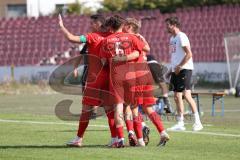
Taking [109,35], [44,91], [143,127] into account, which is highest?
[109,35]

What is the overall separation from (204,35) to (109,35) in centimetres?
3120

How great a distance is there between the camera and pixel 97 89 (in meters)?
12.8

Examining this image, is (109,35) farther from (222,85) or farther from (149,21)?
(149,21)

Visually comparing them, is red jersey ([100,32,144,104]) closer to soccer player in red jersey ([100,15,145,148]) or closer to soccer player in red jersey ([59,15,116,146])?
soccer player in red jersey ([100,15,145,148])

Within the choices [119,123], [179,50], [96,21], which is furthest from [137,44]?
[179,50]

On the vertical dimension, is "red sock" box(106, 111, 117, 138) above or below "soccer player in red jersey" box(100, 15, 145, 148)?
below

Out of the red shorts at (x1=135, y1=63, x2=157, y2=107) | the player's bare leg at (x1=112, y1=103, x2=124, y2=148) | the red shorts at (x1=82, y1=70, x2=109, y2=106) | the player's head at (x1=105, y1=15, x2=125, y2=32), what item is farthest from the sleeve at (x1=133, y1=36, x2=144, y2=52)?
the player's bare leg at (x1=112, y1=103, x2=124, y2=148)

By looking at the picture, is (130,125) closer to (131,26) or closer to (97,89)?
(97,89)

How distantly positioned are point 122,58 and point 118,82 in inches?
15.8

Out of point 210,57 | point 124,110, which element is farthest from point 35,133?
point 210,57

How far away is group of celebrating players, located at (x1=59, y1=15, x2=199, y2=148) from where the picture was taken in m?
12.4

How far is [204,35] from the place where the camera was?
1706 inches

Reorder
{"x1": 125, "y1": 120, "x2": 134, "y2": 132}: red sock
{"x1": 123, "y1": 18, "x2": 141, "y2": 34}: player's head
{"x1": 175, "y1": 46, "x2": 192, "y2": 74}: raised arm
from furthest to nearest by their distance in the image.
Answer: {"x1": 175, "y1": 46, "x2": 192, "y2": 74}: raised arm, {"x1": 123, "y1": 18, "x2": 141, "y2": 34}: player's head, {"x1": 125, "y1": 120, "x2": 134, "y2": 132}: red sock

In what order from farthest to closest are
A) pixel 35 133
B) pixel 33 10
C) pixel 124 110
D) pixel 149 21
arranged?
pixel 33 10 → pixel 149 21 → pixel 35 133 → pixel 124 110
